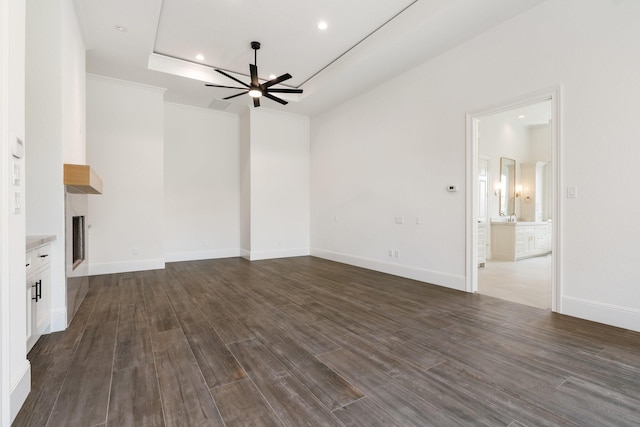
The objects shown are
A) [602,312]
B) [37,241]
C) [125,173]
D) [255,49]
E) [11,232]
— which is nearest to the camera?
[11,232]

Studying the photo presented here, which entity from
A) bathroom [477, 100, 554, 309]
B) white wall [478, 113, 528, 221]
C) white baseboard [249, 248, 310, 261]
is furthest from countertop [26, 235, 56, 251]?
white wall [478, 113, 528, 221]

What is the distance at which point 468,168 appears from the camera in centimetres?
407

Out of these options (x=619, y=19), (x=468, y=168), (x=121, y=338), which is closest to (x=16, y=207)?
(x=121, y=338)

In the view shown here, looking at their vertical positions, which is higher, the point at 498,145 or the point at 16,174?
the point at 498,145

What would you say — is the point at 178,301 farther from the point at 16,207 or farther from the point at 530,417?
the point at 530,417

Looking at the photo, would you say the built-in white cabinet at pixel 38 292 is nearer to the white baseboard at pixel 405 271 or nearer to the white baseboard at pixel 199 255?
the white baseboard at pixel 199 255

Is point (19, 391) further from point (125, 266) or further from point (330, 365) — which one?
point (125, 266)

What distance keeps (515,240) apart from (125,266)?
8.09 m

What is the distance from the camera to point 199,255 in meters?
6.70

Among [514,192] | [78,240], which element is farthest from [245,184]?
[514,192]

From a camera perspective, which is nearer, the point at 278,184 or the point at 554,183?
the point at 554,183

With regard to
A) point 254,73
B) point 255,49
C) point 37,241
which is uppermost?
point 255,49

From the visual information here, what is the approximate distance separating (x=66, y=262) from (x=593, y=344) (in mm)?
4755

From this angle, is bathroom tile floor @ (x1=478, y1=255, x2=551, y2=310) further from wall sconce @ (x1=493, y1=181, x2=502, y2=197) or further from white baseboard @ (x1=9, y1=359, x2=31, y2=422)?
white baseboard @ (x1=9, y1=359, x2=31, y2=422)
